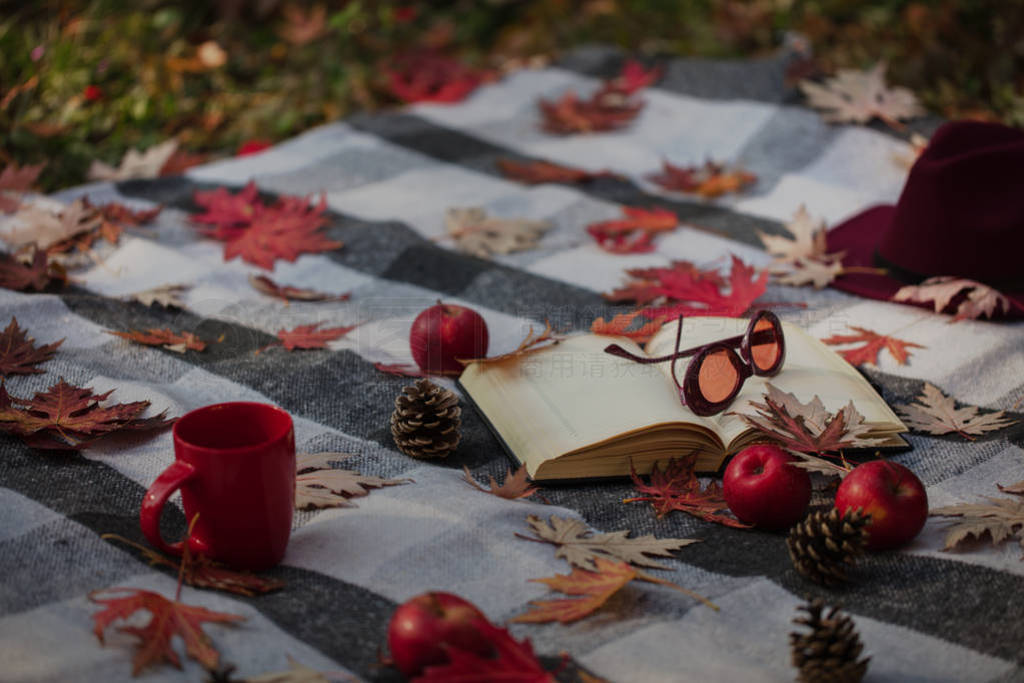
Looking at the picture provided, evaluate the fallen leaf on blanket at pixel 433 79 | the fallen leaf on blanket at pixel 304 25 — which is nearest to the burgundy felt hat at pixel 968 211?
the fallen leaf on blanket at pixel 433 79

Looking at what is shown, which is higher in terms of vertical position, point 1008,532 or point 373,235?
point 373,235

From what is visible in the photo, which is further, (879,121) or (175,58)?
(175,58)

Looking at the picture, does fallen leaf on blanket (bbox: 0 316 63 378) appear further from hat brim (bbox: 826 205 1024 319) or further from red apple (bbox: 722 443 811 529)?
hat brim (bbox: 826 205 1024 319)

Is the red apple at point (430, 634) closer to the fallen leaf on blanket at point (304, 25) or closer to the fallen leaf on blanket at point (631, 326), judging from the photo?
the fallen leaf on blanket at point (631, 326)

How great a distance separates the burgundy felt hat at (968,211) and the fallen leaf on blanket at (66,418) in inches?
55.2

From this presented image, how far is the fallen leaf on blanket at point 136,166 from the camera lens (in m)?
2.42

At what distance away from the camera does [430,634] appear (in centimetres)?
87

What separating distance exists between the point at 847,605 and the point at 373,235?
1.40 m

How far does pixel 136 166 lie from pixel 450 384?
1373 millimetres

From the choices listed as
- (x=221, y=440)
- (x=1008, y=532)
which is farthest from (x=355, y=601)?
(x=1008, y=532)

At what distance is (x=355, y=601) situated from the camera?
1036mm

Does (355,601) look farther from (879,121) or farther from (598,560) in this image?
(879,121)

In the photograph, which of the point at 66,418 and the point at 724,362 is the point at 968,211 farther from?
the point at 66,418

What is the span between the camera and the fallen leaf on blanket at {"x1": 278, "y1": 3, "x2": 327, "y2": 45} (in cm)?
332
